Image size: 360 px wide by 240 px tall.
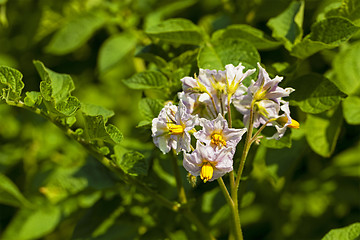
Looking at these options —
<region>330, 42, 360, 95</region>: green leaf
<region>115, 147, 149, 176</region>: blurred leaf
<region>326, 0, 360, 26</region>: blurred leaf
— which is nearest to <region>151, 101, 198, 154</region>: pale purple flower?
<region>115, 147, 149, 176</region>: blurred leaf

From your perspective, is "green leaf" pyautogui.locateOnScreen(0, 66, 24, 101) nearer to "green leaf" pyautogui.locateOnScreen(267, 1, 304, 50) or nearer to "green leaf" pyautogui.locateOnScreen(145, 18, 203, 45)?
"green leaf" pyautogui.locateOnScreen(145, 18, 203, 45)

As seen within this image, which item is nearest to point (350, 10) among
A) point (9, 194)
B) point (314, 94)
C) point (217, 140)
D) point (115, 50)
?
point (314, 94)

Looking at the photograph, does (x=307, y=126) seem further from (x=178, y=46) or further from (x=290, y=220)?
(x=290, y=220)

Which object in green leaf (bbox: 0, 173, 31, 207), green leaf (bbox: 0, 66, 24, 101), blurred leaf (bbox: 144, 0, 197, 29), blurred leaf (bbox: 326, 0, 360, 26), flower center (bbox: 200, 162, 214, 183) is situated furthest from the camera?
blurred leaf (bbox: 144, 0, 197, 29)

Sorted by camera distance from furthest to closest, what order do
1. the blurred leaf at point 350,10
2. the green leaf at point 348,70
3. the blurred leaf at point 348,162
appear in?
1. the blurred leaf at point 348,162
2. the green leaf at point 348,70
3. the blurred leaf at point 350,10

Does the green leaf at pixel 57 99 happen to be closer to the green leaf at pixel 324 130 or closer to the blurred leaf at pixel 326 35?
the blurred leaf at pixel 326 35

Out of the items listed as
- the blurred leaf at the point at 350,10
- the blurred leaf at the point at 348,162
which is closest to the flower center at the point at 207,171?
the blurred leaf at the point at 350,10
